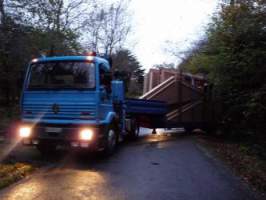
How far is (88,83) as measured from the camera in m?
8.97

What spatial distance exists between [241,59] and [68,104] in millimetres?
6114

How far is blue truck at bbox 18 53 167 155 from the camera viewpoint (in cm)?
871

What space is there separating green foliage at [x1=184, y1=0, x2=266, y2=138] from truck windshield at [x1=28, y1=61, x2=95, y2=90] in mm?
4858

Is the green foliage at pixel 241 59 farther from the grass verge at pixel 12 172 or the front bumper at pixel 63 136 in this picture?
the grass verge at pixel 12 172

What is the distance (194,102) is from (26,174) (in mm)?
9826

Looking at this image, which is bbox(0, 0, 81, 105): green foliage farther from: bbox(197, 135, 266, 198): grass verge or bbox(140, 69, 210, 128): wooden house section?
bbox(197, 135, 266, 198): grass verge

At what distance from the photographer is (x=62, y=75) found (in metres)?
9.25

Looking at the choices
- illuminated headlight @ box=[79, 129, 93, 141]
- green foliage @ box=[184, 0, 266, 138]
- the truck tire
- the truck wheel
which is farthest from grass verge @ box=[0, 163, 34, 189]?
green foliage @ box=[184, 0, 266, 138]

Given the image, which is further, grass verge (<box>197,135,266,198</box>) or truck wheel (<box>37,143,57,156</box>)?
truck wheel (<box>37,143,57,156</box>)

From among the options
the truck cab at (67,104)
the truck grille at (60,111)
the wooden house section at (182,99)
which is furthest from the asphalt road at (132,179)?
the wooden house section at (182,99)

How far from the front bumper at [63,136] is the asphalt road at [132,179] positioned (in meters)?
0.53

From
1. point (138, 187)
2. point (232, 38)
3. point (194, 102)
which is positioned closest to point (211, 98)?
point (194, 102)

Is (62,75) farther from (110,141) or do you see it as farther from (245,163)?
(245,163)

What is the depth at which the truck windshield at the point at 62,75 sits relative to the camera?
9023 millimetres
